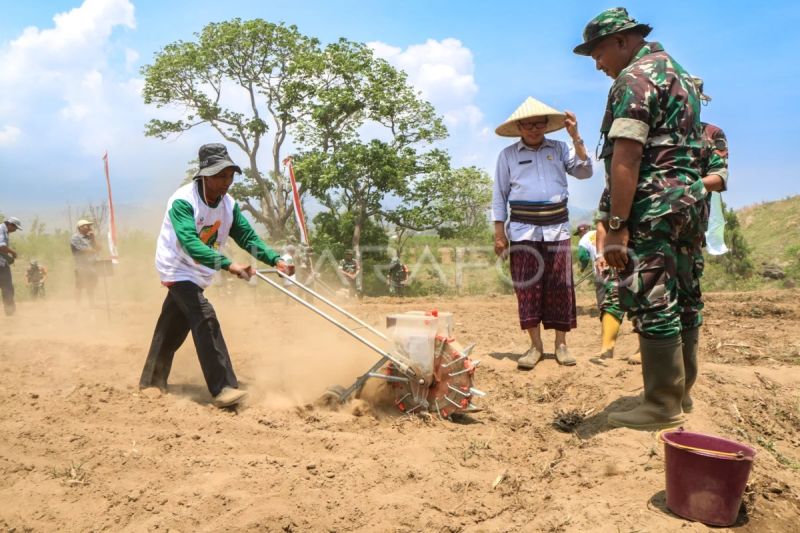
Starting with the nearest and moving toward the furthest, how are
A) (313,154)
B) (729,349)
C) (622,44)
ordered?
(622,44)
(729,349)
(313,154)

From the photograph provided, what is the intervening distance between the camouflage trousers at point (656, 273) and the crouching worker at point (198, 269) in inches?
97.6

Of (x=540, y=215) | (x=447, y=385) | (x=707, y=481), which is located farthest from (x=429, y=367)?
(x=707, y=481)

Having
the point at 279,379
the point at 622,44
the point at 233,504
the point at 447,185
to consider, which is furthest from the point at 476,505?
the point at 447,185

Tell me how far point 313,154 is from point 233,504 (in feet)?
56.5

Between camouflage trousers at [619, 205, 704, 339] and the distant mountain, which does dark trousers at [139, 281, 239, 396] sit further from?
the distant mountain

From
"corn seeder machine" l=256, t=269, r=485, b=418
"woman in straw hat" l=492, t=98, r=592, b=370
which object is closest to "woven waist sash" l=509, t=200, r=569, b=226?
"woman in straw hat" l=492, t=98, r=592, b=370

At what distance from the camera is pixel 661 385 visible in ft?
10.6

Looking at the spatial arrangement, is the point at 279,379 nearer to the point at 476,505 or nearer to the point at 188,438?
the point at 188,438

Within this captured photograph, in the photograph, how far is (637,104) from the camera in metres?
3.10

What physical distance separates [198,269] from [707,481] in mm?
3621

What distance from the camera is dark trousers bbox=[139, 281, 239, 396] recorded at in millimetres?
4488

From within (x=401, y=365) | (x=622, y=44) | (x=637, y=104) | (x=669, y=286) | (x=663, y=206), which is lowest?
(x=401, y=365)

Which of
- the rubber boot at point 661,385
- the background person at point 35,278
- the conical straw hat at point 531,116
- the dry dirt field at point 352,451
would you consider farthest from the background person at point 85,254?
the rubber boot at point 661,385

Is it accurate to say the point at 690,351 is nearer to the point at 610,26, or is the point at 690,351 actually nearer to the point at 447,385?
the point at 447,385
